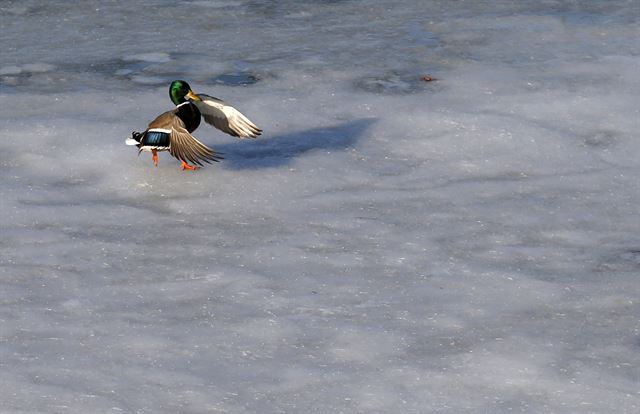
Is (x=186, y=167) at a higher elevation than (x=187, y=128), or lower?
lower

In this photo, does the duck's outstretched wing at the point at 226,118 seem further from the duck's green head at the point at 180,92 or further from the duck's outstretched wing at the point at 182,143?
the duck's outstretched wing at the point at 182,143

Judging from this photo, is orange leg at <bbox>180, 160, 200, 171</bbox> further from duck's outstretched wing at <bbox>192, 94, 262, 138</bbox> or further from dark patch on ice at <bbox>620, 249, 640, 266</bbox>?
dark patch on ice at <bbox>620, 249, 640, 266</bbox>

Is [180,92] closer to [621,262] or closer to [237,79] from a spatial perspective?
[237,79]

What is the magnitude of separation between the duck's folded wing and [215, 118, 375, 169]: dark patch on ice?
1.10 ft

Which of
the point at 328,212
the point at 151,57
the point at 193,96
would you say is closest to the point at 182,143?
the point at 193,96

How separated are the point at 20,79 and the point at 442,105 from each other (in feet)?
9.50

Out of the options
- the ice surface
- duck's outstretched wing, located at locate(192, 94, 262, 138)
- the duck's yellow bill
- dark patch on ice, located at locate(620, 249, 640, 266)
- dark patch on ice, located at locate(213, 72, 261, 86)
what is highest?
the duck's yellow bill

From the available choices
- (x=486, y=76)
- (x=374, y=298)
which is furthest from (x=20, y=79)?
(x=374, y=298)

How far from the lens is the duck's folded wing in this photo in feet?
22.9

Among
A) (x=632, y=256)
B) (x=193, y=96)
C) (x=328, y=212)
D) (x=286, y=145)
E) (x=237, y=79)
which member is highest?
(x=193, y=96)

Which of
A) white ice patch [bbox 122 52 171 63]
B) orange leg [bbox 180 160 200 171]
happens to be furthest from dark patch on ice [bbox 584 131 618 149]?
white ice patch [bbox 122 52 171 63]

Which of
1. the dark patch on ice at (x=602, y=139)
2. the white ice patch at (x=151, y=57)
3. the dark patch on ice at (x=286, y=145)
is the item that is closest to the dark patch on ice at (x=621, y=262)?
the dark patch on ice at (x=602, y=139)

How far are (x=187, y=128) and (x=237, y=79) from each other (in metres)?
1.54

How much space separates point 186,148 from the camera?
23.0 feet
